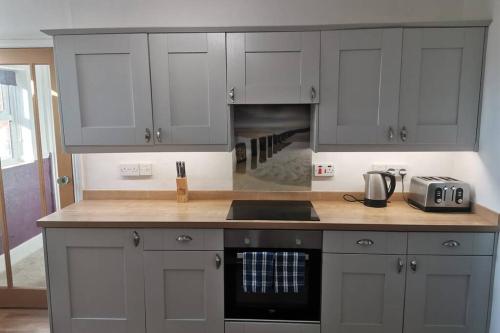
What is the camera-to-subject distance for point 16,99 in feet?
7.70

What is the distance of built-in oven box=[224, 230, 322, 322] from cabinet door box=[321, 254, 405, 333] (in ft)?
0.23

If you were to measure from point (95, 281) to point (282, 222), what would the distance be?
123cm

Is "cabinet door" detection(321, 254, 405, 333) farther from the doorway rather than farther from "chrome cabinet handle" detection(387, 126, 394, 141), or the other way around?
the doorway

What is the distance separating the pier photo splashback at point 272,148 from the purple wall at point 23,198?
59.5 inches

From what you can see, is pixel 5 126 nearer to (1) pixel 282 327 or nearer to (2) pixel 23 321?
(2) pixel 23 321

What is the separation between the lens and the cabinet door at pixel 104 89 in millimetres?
1937

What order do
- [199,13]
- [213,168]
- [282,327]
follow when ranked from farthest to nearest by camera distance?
[213,168] → [199,13] → [282,327]

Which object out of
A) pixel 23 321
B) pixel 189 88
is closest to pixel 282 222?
pixel 189 88

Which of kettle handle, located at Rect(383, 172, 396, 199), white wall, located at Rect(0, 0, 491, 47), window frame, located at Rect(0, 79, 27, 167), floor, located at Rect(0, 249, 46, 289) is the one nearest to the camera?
kettle handle, located at Rect(383, 172, 396, 199)

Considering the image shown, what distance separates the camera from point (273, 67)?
1908mm

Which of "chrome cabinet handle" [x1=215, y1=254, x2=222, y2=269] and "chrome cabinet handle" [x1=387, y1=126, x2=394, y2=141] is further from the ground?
"chrome cabinet handle" [x1=387, y1=126, x2=394, y2=141]

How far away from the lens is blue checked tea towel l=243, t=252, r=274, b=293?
5.90 ft

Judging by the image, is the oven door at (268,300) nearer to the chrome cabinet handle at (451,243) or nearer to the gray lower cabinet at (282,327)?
the gray lower cabinet at (282,327)

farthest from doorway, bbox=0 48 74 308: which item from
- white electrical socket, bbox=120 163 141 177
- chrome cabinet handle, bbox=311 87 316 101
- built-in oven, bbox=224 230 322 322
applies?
chrome cabinet handle, bbox=311 87 316 101
